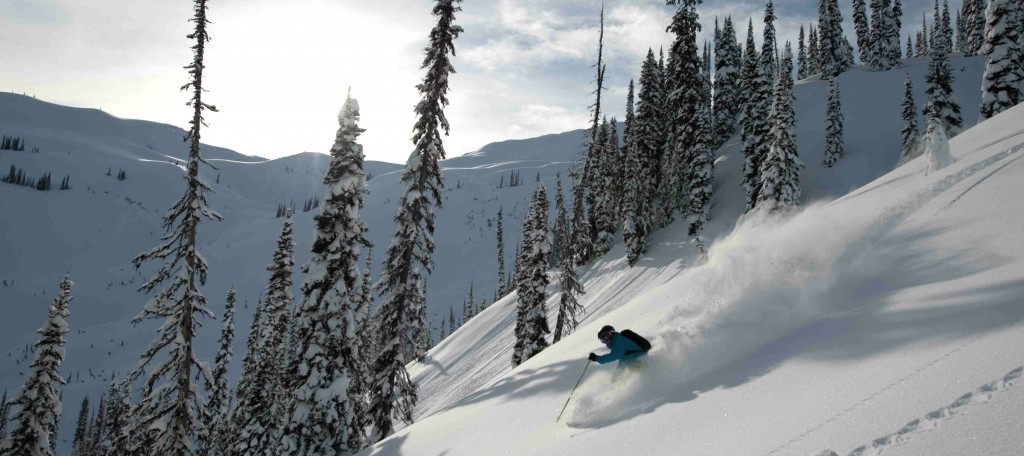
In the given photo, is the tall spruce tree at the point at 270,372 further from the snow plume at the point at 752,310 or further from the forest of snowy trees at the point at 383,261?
the snow plume at the point at 752,310

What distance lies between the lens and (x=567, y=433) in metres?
8.00

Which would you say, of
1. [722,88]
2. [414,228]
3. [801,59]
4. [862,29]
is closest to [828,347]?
[414,228]

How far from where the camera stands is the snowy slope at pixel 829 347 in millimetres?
4664

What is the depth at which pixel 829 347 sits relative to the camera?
6.61 m

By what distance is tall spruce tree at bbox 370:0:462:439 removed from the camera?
20016 mm

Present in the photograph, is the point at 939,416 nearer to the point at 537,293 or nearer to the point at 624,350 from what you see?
the point at 624,350

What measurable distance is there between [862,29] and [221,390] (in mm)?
104890

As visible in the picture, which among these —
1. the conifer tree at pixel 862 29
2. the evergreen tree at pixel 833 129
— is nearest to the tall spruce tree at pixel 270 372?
the evergreen tree at pixel 833 129

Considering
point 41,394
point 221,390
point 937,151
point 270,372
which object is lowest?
point 221,390

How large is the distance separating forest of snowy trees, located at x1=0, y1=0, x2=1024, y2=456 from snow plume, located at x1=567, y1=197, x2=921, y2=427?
382 centimetres

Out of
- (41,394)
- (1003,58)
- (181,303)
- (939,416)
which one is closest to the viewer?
(939,416)

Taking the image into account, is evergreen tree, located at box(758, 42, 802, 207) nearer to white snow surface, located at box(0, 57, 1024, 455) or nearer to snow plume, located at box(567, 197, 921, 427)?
white snow surface, located at box(0, 57, 1024, 455)

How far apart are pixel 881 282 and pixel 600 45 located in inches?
1064

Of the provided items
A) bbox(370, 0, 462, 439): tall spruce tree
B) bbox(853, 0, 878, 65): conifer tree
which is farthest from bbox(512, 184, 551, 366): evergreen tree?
bbox(853, 0, 878, 65): conifer tree
